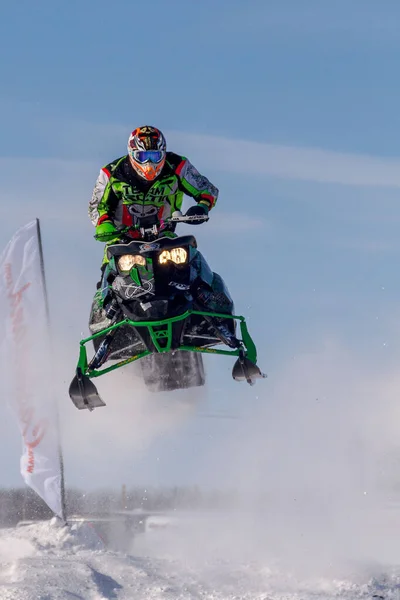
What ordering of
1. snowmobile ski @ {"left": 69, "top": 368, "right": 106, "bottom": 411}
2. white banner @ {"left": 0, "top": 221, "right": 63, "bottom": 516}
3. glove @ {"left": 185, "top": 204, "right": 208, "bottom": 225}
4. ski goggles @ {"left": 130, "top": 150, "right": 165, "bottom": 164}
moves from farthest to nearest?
white banner @ {"left": 0, "top": 221, "right": 63, "bottom": 516} → ski goggles @ {"left": 130, "top": 150, "right": 165, "bottom": 164} → snowmobile ski @ {"left": 69, "top": 368, "right": 106, "bottom": 411} → glove @ {"left": 185, "top": 204, "right": 208, "bottom": 225}

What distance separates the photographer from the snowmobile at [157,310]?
12984mm

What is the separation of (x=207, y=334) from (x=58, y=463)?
7.06m

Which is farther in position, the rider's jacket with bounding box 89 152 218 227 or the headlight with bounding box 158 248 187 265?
the rider's jacket with bounding box 89 152 218 227

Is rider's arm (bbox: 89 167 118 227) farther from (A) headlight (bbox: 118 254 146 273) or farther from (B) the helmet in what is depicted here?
(A) headlight (bbox: 118 254 146 273)

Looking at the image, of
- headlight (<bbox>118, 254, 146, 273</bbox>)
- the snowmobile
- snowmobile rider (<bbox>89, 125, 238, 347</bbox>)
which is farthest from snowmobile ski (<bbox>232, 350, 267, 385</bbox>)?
headlight (<bbox>118, 254, 146, 273</bbox>)

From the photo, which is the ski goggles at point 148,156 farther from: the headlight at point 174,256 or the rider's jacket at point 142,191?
the headlight at point 174,256

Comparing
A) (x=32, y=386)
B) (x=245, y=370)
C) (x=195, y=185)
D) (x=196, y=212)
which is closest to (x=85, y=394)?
(x=245, y=370)

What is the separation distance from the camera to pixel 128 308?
13.2 meters

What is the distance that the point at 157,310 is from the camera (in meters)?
13.0

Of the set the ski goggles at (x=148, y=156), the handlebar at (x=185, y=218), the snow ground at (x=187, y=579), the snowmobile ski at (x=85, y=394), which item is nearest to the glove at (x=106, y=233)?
the handlebar at (x=185, y=218)

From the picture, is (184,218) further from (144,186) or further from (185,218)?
(144,186)

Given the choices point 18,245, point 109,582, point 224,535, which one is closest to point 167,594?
point 109,582

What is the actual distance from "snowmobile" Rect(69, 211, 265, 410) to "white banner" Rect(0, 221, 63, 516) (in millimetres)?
5640

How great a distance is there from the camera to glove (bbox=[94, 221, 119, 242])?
13.4 metres
